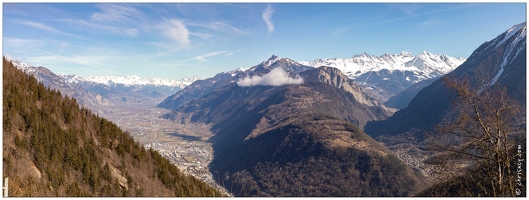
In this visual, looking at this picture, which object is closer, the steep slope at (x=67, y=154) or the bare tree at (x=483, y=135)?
the bare tree at (x=483, y=135)

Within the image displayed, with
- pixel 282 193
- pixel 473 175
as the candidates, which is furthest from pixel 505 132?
pixel 282 193

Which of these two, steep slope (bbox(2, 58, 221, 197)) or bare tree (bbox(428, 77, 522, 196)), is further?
steep slope (bbox(2, 58, 221, 197))

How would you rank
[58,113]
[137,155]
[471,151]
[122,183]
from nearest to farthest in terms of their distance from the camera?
[471,151], [122,183], [58,113], [137,155]

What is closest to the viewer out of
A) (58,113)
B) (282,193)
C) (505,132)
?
(505,132)

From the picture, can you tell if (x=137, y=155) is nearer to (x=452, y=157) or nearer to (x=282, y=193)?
(x=452, y=157)
